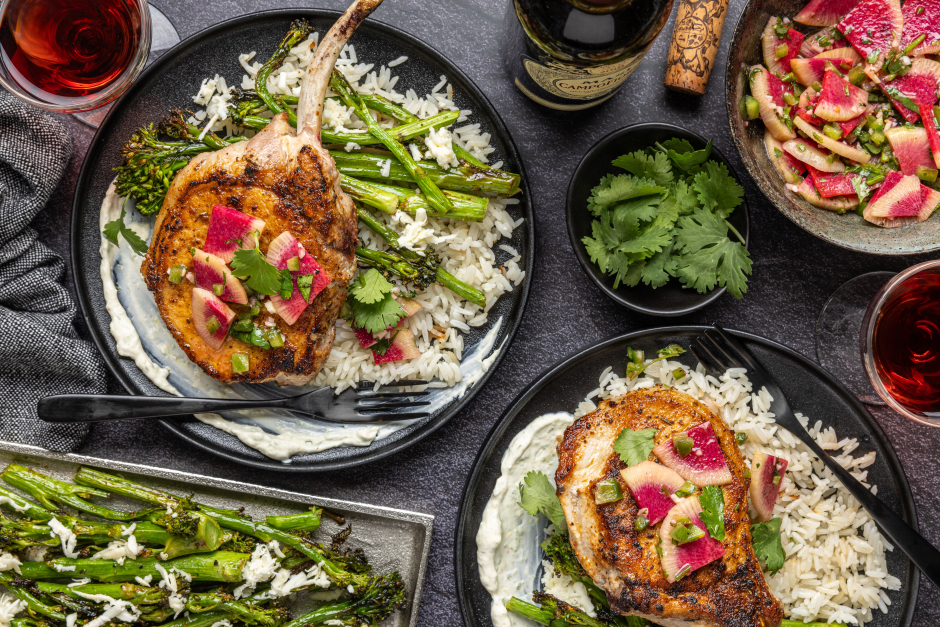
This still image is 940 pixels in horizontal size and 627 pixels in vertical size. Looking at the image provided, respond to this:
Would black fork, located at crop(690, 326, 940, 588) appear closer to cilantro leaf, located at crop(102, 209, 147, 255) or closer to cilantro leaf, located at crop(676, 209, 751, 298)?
cilantro leaf, located at crop(676, 209, 751, 298)

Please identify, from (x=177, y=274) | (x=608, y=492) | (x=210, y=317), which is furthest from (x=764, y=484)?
(x=177, y=274)

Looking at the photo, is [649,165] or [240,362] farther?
[649,165]

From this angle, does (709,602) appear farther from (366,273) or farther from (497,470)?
(366,273)

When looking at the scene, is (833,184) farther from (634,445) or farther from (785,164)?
(634,445)

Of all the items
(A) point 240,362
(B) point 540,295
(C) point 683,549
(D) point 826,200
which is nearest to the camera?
(C) point 683,549

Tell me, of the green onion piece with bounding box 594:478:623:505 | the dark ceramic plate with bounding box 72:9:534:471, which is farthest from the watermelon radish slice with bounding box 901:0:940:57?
the green onion piece with bounding box 594:478:623:505

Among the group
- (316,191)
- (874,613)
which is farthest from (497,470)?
(874,613)

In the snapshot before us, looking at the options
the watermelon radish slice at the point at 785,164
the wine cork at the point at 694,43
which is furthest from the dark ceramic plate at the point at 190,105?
the watermelon radish slice at the point at 785,164
